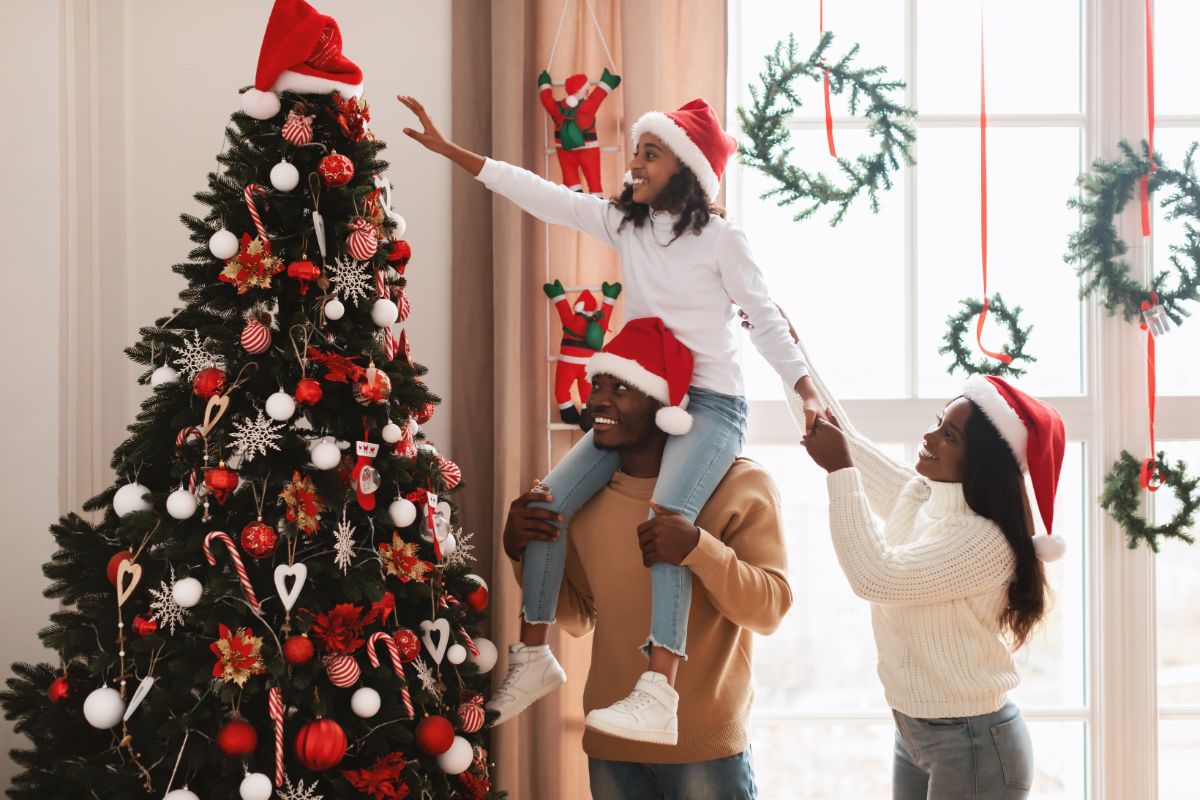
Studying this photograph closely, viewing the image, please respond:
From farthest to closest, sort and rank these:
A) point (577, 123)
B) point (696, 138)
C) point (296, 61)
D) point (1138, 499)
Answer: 1. point (1138, 499)
2. point (577, 123)
3. point (696, 138)
4. point (296, 61)

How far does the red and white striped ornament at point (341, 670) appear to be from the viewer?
1683 mm

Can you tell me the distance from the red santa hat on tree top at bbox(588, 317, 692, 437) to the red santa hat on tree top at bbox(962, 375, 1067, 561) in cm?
58

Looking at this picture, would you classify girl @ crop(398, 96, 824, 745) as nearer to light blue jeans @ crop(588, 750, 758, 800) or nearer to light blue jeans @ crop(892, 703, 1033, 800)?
light blue jeans @ crop(588, 750, 758, 800)

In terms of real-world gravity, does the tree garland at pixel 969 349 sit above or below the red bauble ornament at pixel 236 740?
above

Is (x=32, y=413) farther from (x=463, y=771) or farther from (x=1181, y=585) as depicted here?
(x=1181, y=585)

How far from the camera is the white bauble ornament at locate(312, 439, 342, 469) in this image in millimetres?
1723

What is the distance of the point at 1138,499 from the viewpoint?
103 inches

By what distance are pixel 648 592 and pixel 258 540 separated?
0.79 meters

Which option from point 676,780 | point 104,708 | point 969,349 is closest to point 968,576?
point 676,780

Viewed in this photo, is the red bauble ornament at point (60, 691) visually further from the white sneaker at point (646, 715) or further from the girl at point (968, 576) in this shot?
the girl at point (968, 576)

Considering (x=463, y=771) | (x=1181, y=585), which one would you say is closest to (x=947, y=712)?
(x=463, y=771)

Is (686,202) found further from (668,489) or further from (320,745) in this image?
(320,745)

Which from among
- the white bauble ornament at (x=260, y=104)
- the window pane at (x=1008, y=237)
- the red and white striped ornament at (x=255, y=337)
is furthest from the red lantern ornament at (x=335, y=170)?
the window pane at (x=1008, y=237)

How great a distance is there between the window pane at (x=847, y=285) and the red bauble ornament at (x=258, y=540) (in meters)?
1.48
